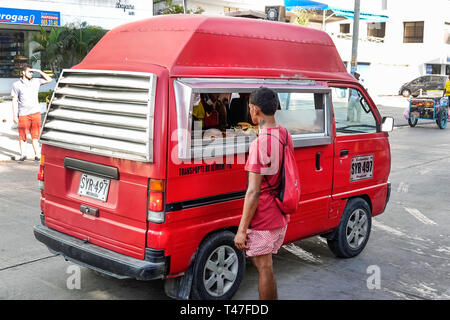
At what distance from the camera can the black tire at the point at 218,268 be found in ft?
14.2

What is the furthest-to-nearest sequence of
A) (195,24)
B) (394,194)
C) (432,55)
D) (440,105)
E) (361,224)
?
(432,55) < (440,105) < (394,194) < (361,224) < (195,24)

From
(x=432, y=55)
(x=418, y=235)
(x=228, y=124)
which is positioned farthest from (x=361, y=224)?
(x=432, y=55)

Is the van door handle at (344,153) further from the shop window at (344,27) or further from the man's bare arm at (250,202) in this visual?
the shop window at (344,27)

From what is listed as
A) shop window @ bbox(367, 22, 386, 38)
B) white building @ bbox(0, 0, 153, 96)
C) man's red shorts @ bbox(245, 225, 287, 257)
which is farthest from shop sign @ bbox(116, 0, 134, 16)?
shop window @ bbox(367, 22, 386, 38)

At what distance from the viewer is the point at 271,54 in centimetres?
509

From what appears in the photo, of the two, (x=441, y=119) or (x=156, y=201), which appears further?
(x=441, y=119)

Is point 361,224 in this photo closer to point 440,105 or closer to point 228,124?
point 228,124

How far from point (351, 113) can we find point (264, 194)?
233cm

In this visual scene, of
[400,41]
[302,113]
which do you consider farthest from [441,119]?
[400,41]

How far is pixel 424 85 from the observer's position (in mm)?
37750

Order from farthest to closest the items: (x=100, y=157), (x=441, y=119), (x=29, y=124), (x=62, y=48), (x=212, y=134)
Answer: (x=441, y=119)
(x=62, y=48)
(x=29, y=124)
(x=212, y=134)
(x=100, y=157)

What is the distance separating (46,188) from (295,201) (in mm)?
2310

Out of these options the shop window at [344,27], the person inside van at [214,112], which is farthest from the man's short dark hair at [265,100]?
the shop window at [344,27]

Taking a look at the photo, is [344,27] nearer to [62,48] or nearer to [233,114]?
[62,48]
